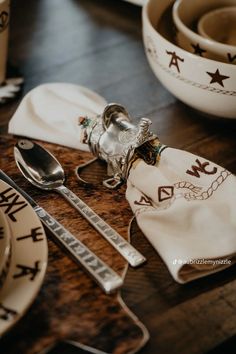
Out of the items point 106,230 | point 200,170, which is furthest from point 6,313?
point 200,170

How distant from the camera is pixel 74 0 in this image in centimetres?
101

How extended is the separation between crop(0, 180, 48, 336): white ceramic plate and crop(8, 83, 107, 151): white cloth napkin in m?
0.16

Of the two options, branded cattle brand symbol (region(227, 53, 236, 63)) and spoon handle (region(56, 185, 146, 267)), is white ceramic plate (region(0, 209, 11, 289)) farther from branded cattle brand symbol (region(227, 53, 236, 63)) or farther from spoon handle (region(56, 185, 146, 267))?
branded cattle brand symbol (region(227, 53, 236, 63))

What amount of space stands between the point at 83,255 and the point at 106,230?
5 centimetres

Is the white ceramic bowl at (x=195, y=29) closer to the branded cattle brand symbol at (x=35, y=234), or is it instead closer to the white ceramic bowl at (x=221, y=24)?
the white ceramic bowl at (x=221, y=24)

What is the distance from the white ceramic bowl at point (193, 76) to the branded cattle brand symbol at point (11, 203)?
0.84 feet

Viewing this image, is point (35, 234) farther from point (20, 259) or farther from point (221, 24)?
point (221, 24)

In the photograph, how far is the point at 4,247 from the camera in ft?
1.54

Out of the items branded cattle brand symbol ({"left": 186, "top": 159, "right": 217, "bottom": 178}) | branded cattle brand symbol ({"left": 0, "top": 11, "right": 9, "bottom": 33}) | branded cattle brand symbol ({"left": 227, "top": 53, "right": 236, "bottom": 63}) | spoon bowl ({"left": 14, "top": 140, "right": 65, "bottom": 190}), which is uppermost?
branded cattle brand symbol ({"left": 227, "top": 53, "right": 236, "bottom": 63})

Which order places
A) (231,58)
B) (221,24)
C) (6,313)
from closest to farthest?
(6,313), (231,58), (221,24)

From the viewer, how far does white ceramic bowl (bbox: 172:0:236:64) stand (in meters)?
0.67

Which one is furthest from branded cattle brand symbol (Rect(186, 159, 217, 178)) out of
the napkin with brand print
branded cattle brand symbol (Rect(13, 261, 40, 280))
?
branded cattle brand symbol (Rect(13, 261, 40, 280))

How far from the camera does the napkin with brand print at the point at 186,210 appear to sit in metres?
0.53

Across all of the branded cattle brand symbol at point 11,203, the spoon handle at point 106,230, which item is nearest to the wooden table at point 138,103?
the spoon handle at point 106,230
